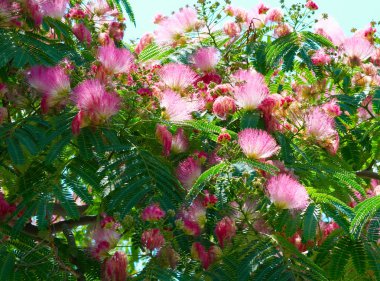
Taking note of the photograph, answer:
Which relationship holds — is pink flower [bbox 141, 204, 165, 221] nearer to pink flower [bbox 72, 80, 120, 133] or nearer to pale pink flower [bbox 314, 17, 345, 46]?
pink flower [bbox 72, 80, 120, 133]

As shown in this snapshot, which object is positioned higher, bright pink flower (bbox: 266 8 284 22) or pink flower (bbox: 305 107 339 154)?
bright pink flower (bbox: 266 8 284 22)

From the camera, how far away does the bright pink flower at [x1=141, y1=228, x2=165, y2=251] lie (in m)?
3.97

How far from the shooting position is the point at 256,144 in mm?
4305

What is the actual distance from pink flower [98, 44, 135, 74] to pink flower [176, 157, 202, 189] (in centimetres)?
63

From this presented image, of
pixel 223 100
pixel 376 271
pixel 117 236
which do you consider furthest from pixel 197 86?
pixel 376 271

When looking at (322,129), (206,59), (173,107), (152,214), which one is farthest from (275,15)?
(152,214)

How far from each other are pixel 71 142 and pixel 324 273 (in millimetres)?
1323

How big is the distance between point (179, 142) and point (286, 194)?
80 cm

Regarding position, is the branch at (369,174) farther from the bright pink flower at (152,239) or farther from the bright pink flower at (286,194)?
the bright pink flower at (152,239)

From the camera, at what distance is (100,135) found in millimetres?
4492

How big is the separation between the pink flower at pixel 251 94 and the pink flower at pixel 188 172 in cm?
48

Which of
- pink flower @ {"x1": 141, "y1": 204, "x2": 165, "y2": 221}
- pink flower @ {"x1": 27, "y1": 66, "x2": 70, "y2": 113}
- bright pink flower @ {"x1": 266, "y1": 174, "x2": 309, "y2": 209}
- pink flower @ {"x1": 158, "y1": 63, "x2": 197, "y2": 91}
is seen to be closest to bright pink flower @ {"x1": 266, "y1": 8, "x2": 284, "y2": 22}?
pink flower @ {"x1": 158, "y1": 63, "x2": 197, "y2": 91}

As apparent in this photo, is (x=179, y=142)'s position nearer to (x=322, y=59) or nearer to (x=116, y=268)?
(x=116, y=268)

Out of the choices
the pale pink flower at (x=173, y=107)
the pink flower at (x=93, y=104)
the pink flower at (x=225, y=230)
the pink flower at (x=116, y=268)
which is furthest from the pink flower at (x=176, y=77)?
the pink flower at (x=116, y=268)
